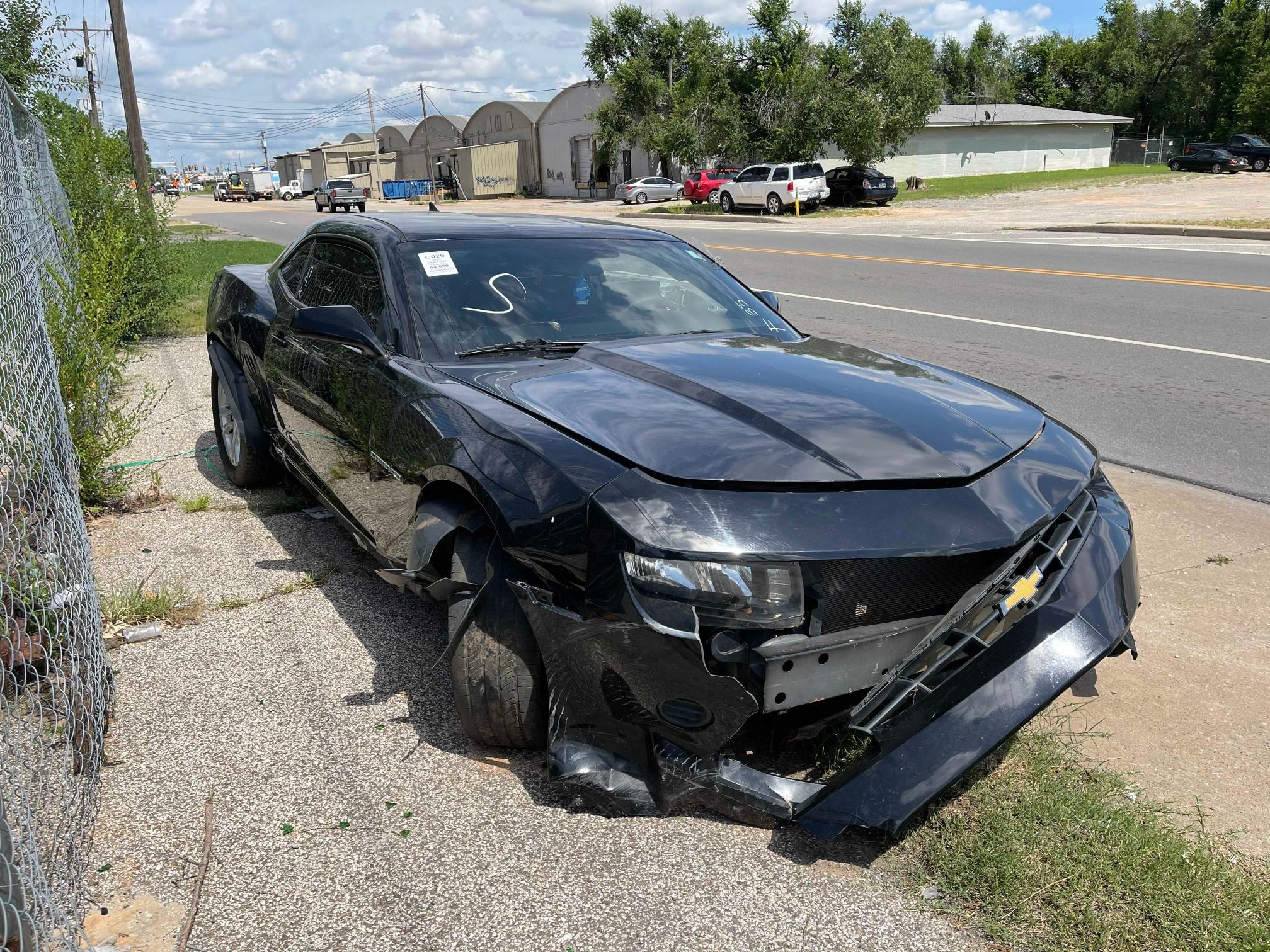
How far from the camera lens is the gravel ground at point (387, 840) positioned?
2434 mm

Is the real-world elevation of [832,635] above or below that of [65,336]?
below

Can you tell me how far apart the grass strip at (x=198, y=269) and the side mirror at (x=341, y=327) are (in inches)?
136

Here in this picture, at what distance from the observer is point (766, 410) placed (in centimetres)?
306

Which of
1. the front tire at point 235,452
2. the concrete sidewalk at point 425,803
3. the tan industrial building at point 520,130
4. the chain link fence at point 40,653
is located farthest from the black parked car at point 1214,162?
the chain link fence at point 40,653

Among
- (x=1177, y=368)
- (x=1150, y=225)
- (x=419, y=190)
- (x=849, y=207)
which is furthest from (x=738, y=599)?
(x=419, y=190)

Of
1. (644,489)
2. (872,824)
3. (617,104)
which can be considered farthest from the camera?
(617,104)

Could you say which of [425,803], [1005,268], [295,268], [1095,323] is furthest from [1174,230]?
[425,803]

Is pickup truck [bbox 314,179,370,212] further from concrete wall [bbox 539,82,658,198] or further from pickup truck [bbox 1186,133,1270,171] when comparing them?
pickup truck [bbox 1186,133,1270,171]

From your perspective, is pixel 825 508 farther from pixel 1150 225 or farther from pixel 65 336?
pixel 1150 225

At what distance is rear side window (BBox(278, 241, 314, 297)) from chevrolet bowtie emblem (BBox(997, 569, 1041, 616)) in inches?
145

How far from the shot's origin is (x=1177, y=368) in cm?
848

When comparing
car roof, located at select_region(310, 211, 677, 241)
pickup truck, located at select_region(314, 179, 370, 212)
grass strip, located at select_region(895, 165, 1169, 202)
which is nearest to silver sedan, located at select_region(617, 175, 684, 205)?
Answer: grass strip, located at select_region(895, 165, 1169, 202)

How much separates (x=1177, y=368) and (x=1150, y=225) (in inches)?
674

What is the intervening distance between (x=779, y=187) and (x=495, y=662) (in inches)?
1436
